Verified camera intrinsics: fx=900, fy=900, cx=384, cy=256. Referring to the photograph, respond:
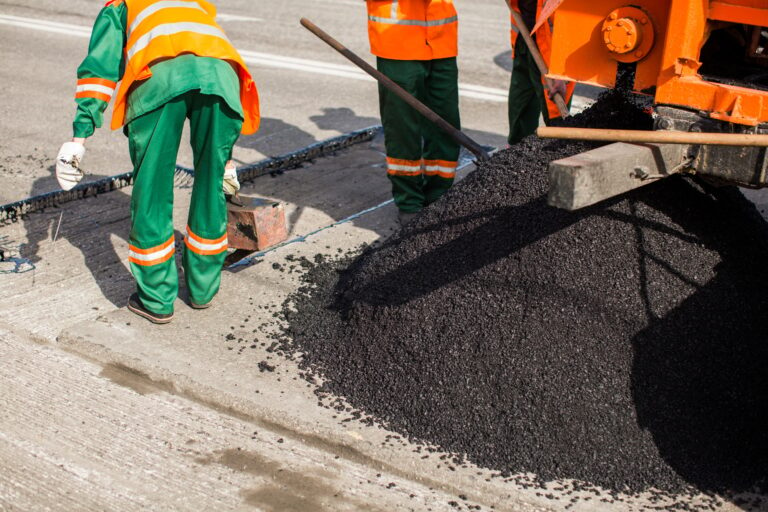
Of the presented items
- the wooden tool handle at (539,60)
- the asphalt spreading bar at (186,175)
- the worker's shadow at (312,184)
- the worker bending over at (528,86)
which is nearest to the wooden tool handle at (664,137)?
the wooden tool handle at (539,60)

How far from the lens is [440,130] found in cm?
523

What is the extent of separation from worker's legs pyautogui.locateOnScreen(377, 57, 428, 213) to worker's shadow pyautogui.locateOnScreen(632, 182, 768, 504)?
1.90 m

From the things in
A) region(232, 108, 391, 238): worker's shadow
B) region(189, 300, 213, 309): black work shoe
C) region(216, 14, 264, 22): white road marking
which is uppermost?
region(216, 14, 264, 22): white road marking

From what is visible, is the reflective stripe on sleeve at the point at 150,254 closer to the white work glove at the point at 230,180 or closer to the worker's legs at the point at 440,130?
the white work glove at the point at 230,180

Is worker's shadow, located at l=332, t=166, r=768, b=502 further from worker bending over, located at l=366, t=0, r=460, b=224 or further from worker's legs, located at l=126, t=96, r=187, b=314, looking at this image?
worker bending over, located at l=366, t=0, r=460, b=224

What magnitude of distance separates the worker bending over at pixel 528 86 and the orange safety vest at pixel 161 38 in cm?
187

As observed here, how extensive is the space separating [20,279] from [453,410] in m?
2.42

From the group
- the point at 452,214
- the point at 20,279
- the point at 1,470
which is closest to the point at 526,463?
the point at 452,214

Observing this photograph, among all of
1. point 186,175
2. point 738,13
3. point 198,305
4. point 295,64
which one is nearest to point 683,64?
point 738,13

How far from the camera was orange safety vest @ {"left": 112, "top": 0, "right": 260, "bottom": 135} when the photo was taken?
145 inches

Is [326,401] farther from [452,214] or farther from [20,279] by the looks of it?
[20,279]

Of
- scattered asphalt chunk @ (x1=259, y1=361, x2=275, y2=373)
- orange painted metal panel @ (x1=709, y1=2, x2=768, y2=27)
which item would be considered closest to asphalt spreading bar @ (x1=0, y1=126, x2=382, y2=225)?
scattered asphalt chunk @ (x1=259, y1=361, x2=275, y2=373)

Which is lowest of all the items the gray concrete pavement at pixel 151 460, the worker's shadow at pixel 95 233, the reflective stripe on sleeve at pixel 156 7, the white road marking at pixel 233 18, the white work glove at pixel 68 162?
the gray concrete pavement at pixel 151 460

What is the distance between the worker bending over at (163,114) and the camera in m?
3.71
